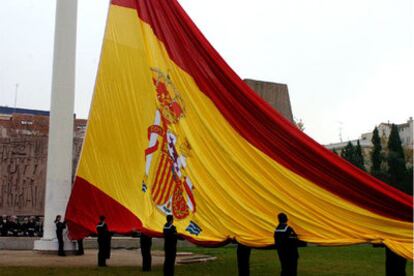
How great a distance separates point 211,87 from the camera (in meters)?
11.8

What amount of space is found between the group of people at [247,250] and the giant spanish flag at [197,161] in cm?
25

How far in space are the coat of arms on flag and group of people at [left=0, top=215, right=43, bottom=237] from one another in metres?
15.9

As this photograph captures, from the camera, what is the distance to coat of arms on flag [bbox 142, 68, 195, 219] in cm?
1175

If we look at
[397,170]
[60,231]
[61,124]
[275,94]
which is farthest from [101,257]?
[397,170]

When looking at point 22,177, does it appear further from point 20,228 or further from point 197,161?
point 197,161

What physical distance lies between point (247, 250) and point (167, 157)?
2625 millimetres

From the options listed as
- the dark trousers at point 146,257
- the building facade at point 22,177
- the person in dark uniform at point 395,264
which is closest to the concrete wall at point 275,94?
the building facade at point 22,177

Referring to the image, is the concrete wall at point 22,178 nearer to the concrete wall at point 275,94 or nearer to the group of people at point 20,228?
the group of people at point 20,228

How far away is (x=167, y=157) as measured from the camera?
484 inches

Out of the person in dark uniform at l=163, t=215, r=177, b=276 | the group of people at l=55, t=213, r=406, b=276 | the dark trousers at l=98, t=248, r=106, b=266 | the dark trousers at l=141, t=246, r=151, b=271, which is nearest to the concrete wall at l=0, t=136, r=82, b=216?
the dark trousers at l=98, t=248, r=106, b=266

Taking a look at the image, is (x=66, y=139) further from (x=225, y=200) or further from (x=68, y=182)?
(x=225, y=200)

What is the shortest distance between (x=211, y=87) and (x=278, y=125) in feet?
6.43

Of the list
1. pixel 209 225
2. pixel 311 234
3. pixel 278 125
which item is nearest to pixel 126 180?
pixel 209 225

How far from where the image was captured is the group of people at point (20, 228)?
26.3 metres
